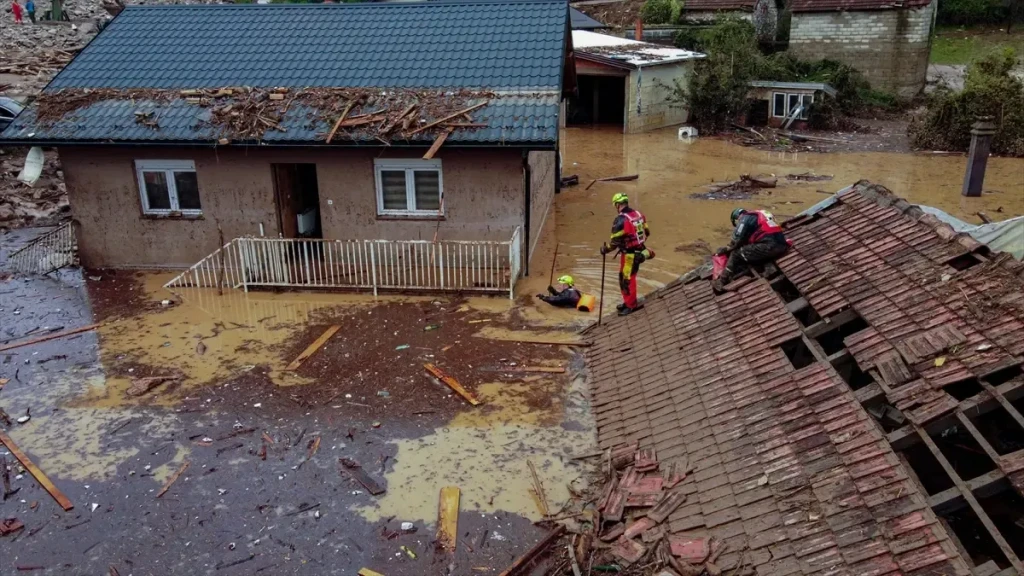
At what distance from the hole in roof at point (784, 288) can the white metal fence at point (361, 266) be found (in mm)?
5092

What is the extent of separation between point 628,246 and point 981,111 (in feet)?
66.1

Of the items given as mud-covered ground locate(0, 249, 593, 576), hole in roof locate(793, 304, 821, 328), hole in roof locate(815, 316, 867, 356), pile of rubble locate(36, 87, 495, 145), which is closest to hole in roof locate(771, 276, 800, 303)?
hole in roof locate(793, 304, 821, 328)

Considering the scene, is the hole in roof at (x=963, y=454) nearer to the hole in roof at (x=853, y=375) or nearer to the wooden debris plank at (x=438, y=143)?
the hole in roof at (x=853, y=375)

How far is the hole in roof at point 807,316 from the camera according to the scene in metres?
8.10

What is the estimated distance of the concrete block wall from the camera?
95.3 ft

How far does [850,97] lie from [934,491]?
29234 millimetres

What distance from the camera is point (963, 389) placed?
600cm

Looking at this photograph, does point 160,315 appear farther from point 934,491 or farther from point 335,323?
point 934,491

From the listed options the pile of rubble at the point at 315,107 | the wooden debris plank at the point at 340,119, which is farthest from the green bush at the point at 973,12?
the wooden debris plank at the point at 340,119

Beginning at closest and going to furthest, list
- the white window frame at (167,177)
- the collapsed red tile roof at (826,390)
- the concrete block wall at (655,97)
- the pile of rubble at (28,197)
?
the collapsed red tile roof at (826,390) < the white window frame at (167,177) < the pile of rubble at (28,197) < the concrete block wall at (655,97)

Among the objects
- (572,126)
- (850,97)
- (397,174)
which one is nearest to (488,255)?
(397,174)

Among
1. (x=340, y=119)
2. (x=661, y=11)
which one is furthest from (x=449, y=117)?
(x=661, y=11)

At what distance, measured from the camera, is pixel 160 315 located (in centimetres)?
1245

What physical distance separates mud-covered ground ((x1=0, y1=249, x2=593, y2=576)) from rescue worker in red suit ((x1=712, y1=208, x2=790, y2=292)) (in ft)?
8.40
